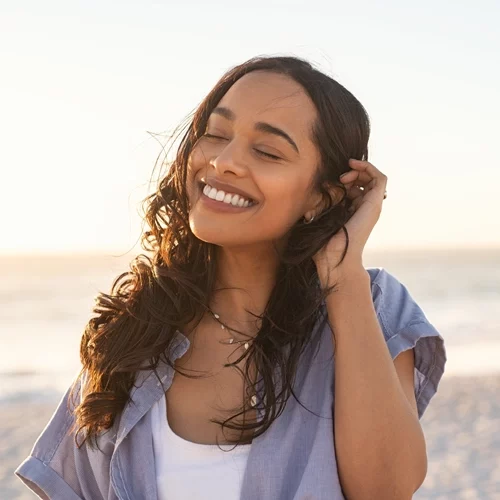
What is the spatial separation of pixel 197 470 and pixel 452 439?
5.99 meters

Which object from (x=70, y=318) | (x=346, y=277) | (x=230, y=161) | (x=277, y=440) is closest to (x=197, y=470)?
(x=277, y=440)

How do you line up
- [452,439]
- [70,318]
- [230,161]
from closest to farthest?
[230,161] → [452,439] → [70,318]

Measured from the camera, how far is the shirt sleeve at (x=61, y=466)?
3229 millimetres

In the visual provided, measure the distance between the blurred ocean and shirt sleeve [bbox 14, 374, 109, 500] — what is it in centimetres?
63

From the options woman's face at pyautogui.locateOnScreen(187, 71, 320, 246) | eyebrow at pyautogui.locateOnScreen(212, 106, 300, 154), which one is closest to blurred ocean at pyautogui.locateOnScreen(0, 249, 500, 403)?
woman's face at pyautogui.locateOnScreen(187, 71, 320, 246)

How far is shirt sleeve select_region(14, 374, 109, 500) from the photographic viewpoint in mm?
3229

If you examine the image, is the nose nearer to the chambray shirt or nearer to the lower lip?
the lower lip

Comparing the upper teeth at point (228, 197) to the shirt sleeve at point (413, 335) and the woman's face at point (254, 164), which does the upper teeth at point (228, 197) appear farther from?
the shirt sleeve at point (413, 335)

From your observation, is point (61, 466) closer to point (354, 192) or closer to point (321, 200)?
point (321, 200)

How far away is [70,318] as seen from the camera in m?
20.7

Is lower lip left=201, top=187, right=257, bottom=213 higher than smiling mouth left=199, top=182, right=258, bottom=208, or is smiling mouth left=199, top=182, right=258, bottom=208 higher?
smiling mouth left=199, top=182, right=258, bottom=208

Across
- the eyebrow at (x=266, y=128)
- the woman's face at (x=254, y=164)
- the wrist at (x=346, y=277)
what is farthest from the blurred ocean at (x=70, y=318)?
the wrist at (x=346, y=277)

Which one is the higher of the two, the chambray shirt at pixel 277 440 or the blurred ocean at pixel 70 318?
the chambray shirt at pixel 277 440

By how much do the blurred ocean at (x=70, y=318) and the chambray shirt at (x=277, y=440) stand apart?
64cm
